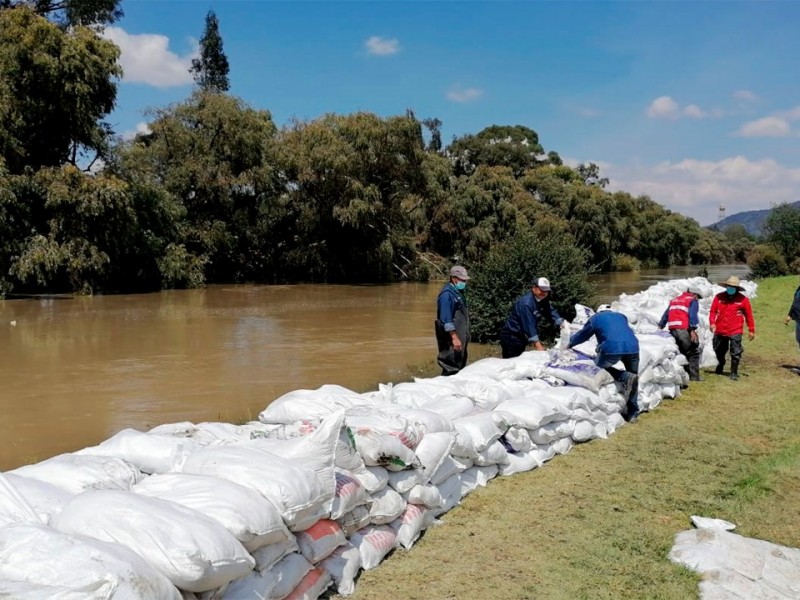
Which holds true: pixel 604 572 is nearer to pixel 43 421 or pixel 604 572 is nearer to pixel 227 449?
pixel 227 449

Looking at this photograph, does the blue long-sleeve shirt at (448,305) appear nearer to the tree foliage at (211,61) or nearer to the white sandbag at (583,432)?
the white sandbag at (583,432)

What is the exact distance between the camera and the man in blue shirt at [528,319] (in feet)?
23.0

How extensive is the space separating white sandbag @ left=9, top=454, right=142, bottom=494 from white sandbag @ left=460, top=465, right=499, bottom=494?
2.12 metres

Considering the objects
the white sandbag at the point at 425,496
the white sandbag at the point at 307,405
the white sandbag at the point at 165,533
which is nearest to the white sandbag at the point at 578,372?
the white sandbag at the point at 307,405

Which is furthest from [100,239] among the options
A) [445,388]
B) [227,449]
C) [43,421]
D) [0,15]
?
[227,449]

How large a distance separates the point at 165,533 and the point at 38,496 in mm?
654

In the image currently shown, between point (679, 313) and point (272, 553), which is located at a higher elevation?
point (679, 313)

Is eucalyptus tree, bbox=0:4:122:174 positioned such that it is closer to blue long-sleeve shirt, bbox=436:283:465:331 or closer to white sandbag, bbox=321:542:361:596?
blue long-sleeve shirt, bbox=436:283:465:331

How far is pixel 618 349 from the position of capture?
626 cm

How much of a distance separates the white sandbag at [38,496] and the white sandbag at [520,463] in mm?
3018

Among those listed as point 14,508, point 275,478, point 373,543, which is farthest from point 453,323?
point 14,508

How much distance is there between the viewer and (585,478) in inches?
189

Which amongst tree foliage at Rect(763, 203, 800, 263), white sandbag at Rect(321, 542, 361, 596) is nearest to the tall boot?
white sandbag at Rect(321, 542, 361, 596)

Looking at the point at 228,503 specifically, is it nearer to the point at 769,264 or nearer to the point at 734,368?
the point at 734,368
